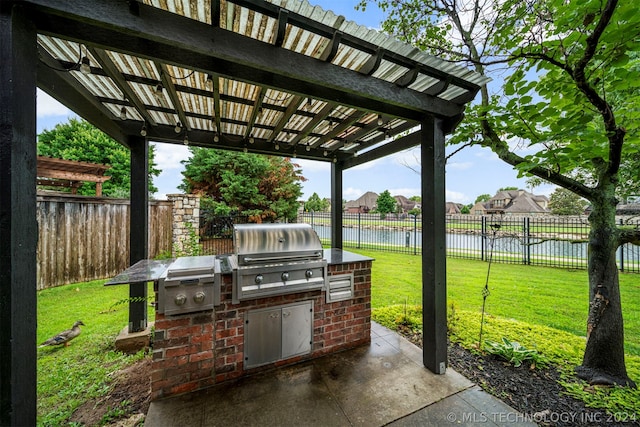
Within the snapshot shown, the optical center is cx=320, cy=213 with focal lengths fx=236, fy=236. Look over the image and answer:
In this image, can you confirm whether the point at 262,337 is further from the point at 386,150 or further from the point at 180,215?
the point at 180,215

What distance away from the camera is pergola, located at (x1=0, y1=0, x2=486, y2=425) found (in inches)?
46.4

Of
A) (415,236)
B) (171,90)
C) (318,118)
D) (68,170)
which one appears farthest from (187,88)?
(415,236)

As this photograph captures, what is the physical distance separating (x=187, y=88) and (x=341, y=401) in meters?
3.40

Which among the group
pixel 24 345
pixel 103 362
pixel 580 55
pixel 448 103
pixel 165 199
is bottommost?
pixel 103 362

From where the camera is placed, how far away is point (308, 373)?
252 centimetres

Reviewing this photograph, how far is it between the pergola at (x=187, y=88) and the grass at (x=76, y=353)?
1.21 meters

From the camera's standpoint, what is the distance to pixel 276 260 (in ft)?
8.41

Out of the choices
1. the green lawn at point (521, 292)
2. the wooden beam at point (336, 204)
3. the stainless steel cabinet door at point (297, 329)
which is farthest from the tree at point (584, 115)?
the stainless steel cabinet door at point (297, 329)

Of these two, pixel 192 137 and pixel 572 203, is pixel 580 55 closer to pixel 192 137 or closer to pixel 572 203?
pixel 192 137

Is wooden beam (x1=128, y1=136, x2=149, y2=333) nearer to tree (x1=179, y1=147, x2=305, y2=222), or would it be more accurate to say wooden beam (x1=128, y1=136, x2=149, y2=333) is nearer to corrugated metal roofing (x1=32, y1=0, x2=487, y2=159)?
corrugated metal roofing (x1=32, y1=0, x2=487, y2=159)

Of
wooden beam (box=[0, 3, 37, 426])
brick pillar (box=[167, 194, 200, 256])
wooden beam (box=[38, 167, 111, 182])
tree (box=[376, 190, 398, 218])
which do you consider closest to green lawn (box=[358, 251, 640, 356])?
wooden beam (box=[0, 3, 37, 426])

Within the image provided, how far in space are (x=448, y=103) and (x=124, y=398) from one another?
4.29m

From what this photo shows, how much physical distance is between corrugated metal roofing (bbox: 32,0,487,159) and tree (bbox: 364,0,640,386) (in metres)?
0.62

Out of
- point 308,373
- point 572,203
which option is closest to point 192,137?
point 308,373
